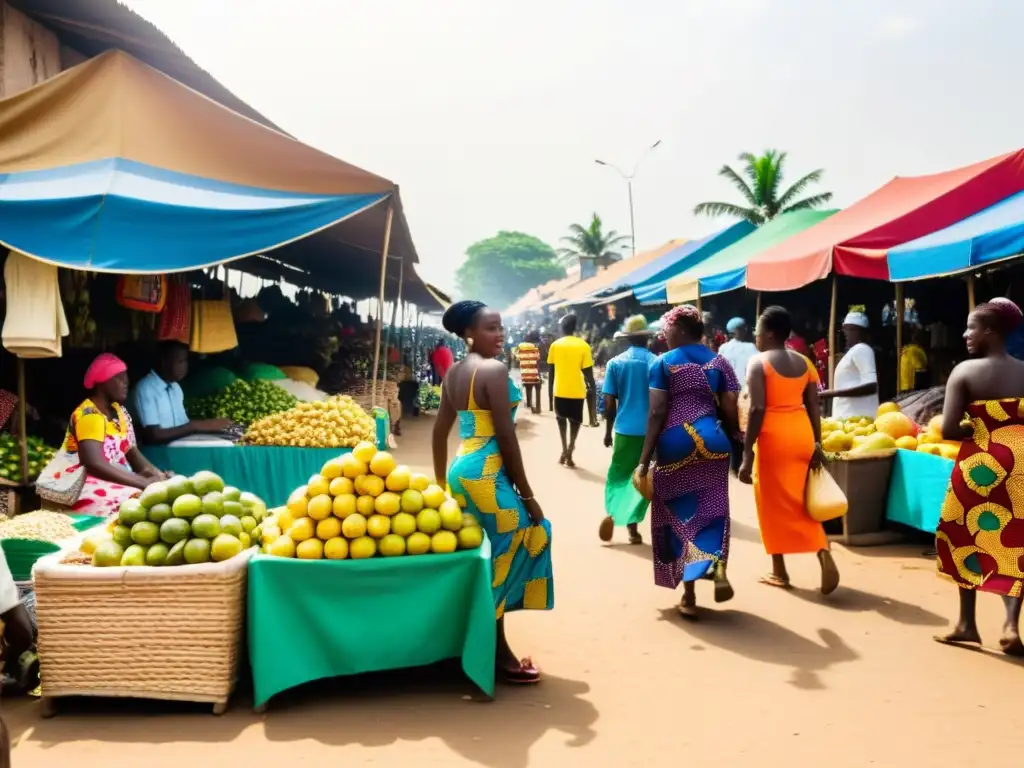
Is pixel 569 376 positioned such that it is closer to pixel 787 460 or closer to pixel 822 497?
pixel 787 460

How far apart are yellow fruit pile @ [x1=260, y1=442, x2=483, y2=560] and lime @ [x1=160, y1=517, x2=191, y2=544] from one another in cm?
35

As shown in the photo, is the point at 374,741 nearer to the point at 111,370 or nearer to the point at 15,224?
the point at 111,370

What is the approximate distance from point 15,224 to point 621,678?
4625mm

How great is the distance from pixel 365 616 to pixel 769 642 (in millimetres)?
2189

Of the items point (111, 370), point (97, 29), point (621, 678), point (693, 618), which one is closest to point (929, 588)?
point (693, 618)

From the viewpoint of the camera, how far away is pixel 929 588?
520cm

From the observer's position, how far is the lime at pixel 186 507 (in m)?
3.66

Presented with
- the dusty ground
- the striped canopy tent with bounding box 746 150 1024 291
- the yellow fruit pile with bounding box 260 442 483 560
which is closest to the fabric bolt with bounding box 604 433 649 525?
the dusty ground

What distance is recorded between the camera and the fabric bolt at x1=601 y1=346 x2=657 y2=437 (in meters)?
6.55

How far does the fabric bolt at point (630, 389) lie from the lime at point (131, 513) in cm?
380

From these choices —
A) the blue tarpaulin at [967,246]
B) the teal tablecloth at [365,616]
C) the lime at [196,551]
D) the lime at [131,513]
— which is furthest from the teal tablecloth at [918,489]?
the lime at [131,513]

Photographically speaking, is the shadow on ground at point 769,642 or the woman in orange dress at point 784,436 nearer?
the shadow on ground at point 769,642

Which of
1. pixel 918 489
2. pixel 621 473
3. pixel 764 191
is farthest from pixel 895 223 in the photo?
pixel 764 191

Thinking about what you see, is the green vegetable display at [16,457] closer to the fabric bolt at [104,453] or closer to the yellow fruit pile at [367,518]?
the fabric bolt at [104,453]
